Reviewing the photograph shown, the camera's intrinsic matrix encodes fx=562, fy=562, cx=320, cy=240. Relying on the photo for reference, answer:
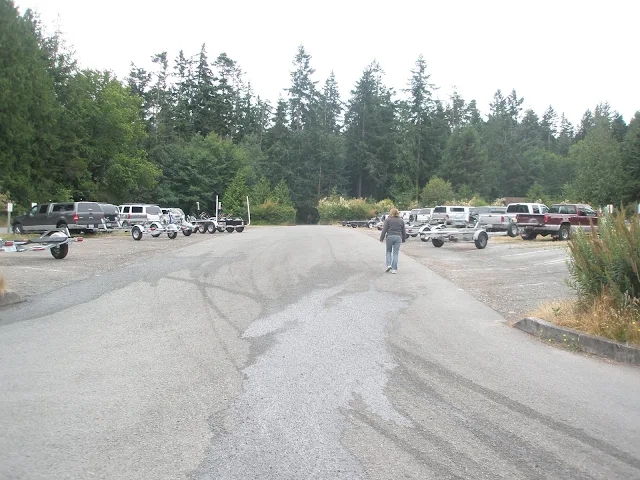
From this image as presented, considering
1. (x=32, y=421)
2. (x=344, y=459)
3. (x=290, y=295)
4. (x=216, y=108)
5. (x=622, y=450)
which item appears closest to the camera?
(x=344, y=459)

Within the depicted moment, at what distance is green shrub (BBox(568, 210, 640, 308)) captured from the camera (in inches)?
344

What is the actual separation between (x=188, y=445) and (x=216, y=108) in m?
91.2

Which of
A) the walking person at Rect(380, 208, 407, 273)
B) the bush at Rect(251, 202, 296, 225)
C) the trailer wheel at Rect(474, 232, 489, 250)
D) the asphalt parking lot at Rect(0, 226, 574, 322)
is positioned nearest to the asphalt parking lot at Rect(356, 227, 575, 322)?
the asphalt parking lot at Rect(0, 226, 574, 322)

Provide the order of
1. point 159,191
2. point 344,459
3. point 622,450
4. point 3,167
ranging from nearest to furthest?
point 344,459, point 622,450, point 3,167, point 159,191

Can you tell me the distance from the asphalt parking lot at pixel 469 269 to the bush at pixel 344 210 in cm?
4822

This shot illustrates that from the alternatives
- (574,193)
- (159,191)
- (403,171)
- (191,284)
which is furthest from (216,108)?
(191,284)

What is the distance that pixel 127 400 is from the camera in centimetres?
544

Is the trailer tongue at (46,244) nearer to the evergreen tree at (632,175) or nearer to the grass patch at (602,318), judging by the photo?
the grass patch at (602,318)

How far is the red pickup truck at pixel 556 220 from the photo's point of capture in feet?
97.6

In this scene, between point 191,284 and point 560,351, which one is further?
point 191,284

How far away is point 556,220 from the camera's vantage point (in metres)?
30.1

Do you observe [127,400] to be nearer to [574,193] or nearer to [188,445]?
[188,445]

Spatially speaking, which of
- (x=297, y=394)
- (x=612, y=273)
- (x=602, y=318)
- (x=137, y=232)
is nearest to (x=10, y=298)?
(x=297, y=394)

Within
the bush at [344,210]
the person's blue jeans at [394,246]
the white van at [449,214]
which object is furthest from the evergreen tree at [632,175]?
the person's blue jeans at [394,246]
